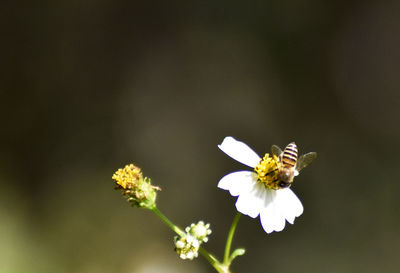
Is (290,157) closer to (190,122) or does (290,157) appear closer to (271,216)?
(271,216)

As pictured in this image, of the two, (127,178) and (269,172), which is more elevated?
(127,178)

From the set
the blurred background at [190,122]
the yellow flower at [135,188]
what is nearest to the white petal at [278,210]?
the yellow flower at [135,188]

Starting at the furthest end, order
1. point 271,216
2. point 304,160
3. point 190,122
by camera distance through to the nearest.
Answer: point 190,122
point 304,160
point 271,216

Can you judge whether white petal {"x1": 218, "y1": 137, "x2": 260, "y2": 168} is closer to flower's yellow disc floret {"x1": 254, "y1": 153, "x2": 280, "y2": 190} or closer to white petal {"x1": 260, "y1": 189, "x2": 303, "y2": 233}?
flower's yellow disc floret {"x1": 254, "y1": 153, "x2": 280, "y2": 190}

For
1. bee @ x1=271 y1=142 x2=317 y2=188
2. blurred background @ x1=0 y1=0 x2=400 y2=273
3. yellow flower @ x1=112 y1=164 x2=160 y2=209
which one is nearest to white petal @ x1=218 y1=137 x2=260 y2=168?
bee @ x1=271 y1=142 x2=317 y2=188

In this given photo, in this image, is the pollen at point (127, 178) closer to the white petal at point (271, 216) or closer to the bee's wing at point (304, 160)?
the white petal at point (271, 216)

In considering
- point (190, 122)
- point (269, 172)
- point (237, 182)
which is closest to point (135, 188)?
point (237, 182)

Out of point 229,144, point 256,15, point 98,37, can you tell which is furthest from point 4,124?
point 229,144
